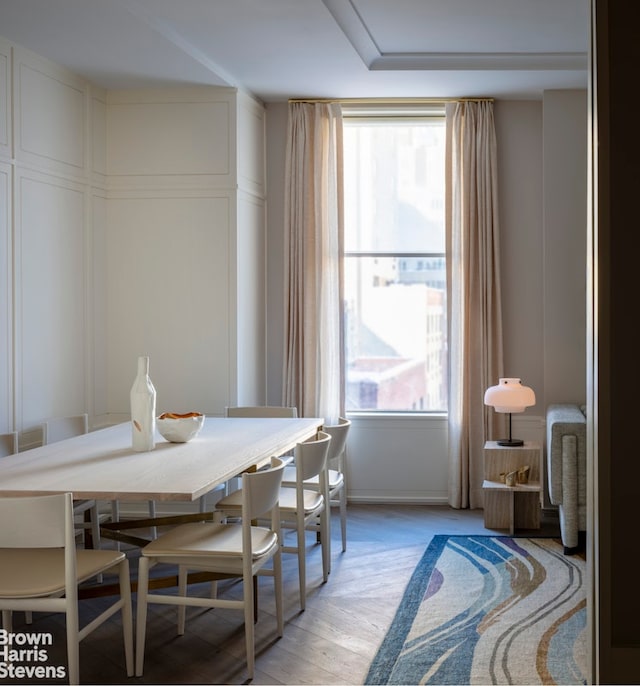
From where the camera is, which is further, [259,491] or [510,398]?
[510,398]

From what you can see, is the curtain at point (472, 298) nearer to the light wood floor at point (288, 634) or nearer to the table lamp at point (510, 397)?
the table lamp at point (510, 397)

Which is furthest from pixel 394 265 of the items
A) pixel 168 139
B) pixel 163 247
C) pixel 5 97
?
pixel 5 97

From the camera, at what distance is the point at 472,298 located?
21.1 ft

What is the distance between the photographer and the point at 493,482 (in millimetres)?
5785

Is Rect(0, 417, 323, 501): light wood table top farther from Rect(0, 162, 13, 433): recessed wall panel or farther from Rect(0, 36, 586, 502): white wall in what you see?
Rect(0, 36, 586, 502): white wall

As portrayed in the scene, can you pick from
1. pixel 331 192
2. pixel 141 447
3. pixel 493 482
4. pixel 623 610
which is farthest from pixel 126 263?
pixel 623 610

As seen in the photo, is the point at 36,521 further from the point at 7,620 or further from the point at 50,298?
the point at 50,298

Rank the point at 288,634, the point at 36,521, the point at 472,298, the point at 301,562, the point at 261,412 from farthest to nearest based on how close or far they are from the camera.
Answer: the point at 472,298 → the point at 261,412 → the point at 301,562 → the point at 288,634 → the point at 36,521

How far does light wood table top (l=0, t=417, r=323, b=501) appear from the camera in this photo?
3203 mm

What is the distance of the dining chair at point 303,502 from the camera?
13.4 feet

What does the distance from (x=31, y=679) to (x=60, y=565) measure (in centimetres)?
58

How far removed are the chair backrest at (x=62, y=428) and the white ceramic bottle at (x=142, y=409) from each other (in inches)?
34.0

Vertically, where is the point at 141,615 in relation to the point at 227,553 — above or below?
below

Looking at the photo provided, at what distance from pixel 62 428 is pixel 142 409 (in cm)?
109
